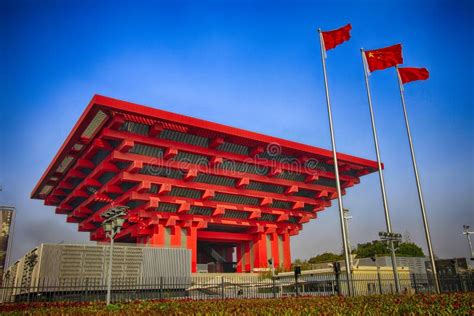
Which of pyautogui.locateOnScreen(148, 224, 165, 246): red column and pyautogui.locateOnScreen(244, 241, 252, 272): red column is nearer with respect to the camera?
pyautogui.locateOnScreen(148, 224, 165, 246): red column

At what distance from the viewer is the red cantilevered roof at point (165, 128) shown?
3741 centimetres

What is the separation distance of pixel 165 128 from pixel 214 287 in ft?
62.4

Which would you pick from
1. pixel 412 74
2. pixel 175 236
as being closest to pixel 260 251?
pixel 175 236

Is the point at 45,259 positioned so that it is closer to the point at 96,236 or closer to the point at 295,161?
the point at 96,236

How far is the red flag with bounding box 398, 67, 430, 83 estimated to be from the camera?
28.5 meters

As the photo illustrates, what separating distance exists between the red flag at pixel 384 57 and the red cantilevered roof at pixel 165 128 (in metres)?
20.2

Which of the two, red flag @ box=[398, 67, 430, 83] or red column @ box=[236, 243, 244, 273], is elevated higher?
red flag @ box=[398, 67, 430, 83]

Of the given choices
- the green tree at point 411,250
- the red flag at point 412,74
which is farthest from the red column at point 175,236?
the green tree at point 411,250

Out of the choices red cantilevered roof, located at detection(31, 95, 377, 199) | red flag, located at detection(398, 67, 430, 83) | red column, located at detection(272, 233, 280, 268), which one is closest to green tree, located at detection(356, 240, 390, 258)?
red cantilevered roof, located at detection(31, 95, 377, 199)

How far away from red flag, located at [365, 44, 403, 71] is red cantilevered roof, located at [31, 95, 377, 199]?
Result: 20.2 metres

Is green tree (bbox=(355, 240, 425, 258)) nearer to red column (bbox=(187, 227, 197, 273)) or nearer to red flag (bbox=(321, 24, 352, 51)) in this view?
red column (bbox=(187, 227, 197, 273))

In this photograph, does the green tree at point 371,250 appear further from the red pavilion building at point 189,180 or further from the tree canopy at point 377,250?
the red pavilion building at point 189,180

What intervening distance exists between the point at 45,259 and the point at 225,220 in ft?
78.7

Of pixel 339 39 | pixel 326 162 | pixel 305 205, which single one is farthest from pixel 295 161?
pixel 339 39
